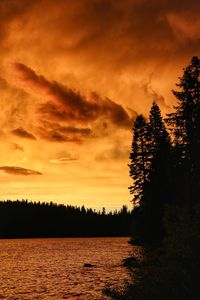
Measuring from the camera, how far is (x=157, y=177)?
149 ft

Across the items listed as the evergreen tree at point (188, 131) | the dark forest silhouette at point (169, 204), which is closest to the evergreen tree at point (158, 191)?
the dark forest silhouette at point (169, 204)

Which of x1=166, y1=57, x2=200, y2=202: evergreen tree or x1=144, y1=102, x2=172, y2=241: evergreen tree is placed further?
x1=144, y1=102, x2=172, y2=241: evergreen tree

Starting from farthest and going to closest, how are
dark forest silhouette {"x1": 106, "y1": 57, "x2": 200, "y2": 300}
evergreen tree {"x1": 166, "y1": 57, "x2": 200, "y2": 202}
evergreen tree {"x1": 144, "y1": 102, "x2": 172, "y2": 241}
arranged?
evergreen tree {"x1": 144, "y1": 102, "x2": 172, "y2": 241} → evergreen tree {"x1": 166, "y1": 57, "x2": 200, "y2": 202} → dark forest silhouette {"x1": 106, "y1": 57, "x2": 200, "y2": 300}

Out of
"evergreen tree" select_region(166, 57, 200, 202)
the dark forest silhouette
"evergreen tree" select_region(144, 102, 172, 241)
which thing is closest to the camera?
the dark forest silhouette

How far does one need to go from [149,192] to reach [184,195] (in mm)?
12035

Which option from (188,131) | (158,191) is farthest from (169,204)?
(158,191)

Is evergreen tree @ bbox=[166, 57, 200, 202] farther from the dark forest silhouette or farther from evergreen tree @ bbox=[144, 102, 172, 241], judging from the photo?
evergreen tree @ bbox=[144, 102, 172, 241]

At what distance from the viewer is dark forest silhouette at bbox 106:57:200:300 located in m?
12.1

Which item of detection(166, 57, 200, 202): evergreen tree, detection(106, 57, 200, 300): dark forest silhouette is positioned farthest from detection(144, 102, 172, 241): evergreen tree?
detection(166, 57, 200, 202): evergreen tree

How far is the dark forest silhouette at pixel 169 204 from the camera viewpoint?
12.1m

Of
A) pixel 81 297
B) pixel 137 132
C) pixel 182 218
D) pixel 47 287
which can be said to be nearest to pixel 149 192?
pixel 137 132

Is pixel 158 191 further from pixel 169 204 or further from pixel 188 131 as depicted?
pixel 169 204

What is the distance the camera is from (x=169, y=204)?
25.1 metres

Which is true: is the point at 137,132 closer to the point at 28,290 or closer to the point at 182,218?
the point at 28,290
